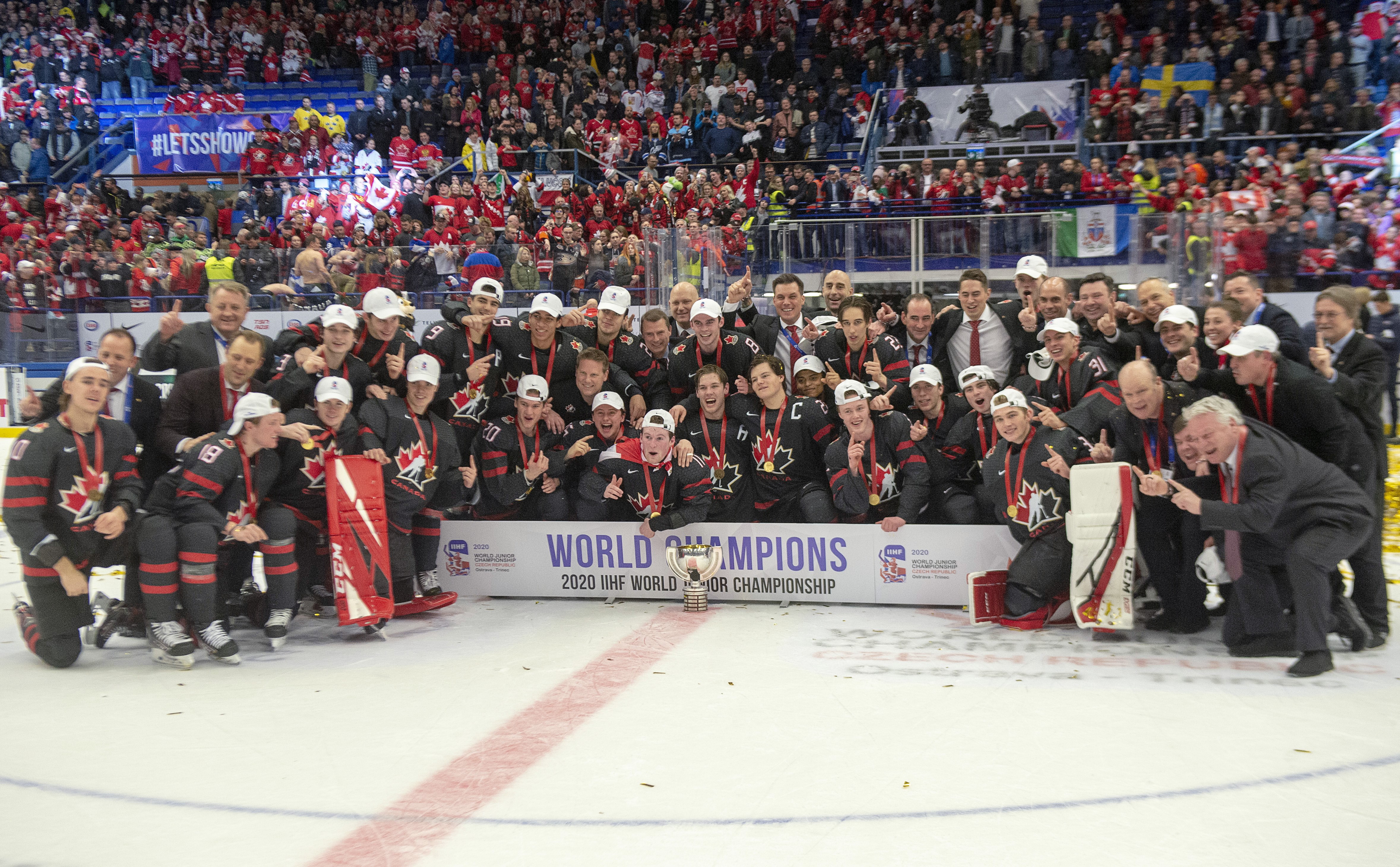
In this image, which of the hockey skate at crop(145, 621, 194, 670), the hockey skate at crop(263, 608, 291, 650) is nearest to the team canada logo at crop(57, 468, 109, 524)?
the hockey skate at crop(145, 621, 194, 670)

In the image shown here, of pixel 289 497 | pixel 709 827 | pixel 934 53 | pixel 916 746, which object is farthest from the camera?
pixel 934 53

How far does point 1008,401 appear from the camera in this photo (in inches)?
245

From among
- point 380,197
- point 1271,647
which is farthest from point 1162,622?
point 380,197

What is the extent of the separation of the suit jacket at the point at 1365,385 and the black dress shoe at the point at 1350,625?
698 millimetres

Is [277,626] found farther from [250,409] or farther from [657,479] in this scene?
[657,479]

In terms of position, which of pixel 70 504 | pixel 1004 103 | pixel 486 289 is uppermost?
pixel 1004 103

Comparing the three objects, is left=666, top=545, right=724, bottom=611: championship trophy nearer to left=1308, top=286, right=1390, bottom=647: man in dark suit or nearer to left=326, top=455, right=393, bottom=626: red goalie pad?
left=326, top=455, right=393, bottom=626: red goalie pad

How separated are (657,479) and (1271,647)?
358 cm

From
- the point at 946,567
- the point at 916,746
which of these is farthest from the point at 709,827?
the point at 946,567

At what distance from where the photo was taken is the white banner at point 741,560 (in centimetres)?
673

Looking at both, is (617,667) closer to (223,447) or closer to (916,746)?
(916,746)

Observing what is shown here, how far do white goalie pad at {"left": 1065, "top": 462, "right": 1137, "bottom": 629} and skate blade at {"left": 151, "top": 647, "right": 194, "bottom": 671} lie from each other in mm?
4764

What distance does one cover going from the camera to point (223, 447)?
5887mm

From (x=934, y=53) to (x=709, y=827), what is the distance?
749 inches
